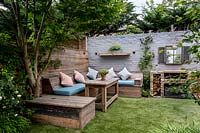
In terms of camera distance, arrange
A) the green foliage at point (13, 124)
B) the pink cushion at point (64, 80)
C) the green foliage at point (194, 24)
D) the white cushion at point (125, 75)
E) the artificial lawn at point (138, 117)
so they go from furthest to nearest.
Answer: the white cushion at point (125, 75), the pink cushion at point (64, 80), the artificial lawn at point (138, 117), the green foliage at point (13, 124), the green foliage at point (194, 24)

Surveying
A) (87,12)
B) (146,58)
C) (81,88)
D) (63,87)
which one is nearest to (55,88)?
(63,87)

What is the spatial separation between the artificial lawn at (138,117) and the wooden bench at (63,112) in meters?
0.11

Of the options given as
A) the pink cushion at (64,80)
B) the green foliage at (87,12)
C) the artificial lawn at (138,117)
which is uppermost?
the green foliage at (87,12)

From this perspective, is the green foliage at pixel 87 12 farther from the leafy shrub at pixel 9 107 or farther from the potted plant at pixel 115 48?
the potted plant at pixel 115 48

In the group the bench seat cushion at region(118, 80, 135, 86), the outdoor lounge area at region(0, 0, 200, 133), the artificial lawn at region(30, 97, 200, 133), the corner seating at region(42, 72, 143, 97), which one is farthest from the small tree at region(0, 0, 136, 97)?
the bench seat cushion at region(118, 80, 135, 86)

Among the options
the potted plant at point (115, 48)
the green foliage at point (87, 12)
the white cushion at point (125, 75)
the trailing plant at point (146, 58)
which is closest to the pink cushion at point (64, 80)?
the green foliage at point (87, 12)

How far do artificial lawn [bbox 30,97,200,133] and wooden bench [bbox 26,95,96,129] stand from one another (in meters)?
0.11

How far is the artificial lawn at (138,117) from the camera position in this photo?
2.98 m

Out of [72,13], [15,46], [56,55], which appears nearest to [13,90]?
[15,46]

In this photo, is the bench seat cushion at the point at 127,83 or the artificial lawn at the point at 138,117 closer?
the artificial lawn at the point at 138,117

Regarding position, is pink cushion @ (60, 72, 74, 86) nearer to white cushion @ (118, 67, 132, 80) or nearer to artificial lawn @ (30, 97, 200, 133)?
artificial lawn @ (30, 97, 200, 133)

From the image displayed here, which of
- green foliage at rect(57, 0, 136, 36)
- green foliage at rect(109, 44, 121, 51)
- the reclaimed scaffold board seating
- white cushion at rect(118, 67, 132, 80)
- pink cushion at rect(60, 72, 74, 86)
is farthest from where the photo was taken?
green foliage at rect(109, 44, 121, 51)

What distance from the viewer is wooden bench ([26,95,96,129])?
3.00m

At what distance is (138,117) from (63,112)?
1493 millimetres
